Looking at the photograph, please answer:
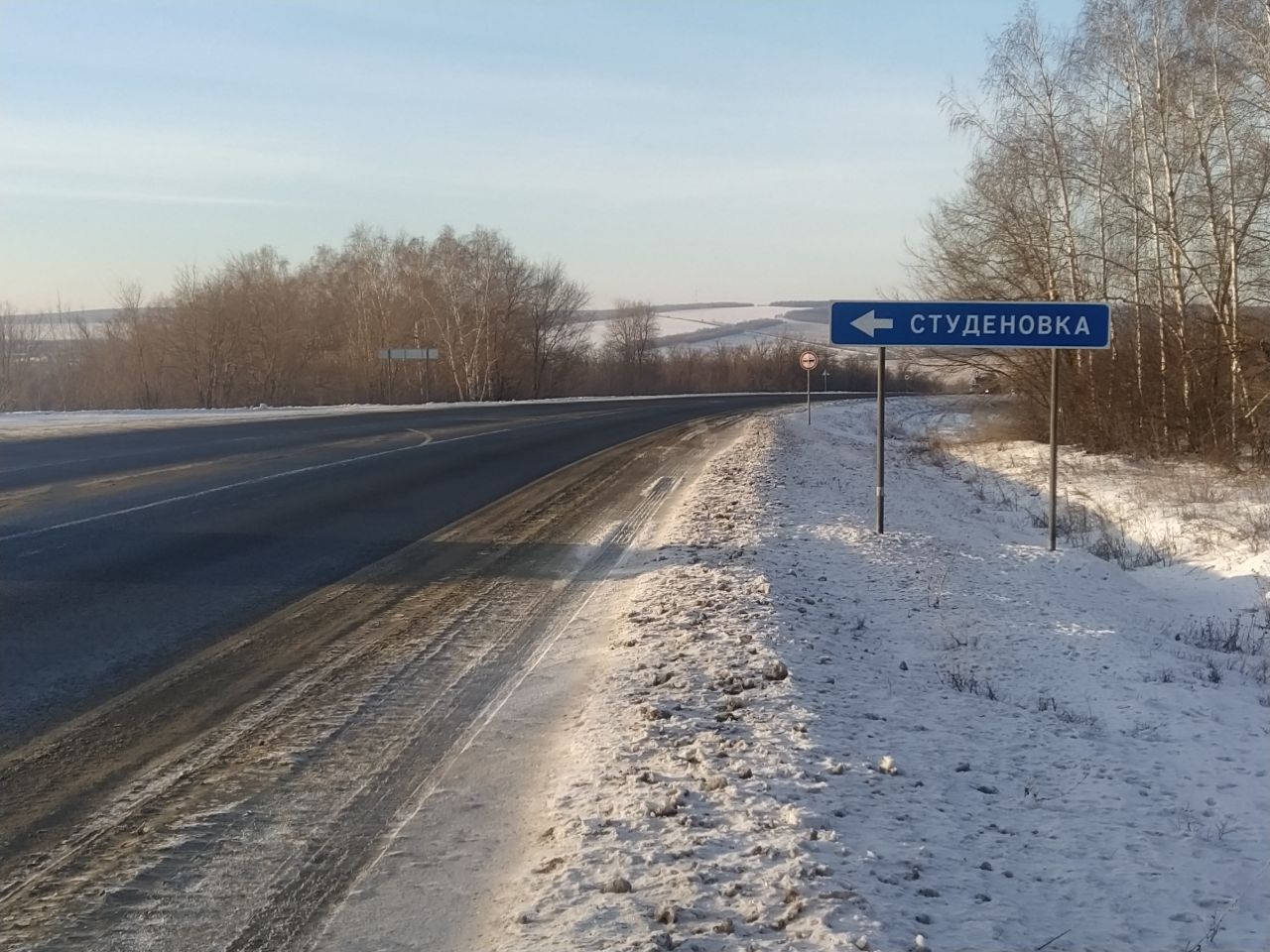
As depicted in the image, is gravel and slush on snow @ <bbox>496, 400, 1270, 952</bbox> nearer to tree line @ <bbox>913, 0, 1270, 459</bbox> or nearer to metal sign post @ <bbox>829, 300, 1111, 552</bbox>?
metal sign post @ <bbox>829, 300, 1111, 552</bbox>

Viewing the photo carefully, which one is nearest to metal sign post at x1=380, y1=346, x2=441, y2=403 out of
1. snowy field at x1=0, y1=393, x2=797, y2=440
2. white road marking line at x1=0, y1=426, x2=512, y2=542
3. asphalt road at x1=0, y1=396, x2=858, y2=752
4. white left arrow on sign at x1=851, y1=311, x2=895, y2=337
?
snowy field at x1=0, y1=393, x2=797, y2=440

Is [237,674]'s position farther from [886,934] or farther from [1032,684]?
[1032,684]

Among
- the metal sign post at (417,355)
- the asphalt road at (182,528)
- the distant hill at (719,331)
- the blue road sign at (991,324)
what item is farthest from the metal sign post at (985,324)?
the distant hill at (719,331)

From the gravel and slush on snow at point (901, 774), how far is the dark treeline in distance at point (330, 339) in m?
52.8

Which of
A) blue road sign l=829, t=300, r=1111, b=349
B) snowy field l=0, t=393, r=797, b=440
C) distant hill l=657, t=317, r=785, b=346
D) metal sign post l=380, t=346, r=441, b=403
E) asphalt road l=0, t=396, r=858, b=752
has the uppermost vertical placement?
distant hill l=657, t=317, r=785, b=346

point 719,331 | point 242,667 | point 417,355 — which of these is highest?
point 719,331

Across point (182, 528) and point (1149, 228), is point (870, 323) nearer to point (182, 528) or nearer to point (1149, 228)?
point (182, 528)

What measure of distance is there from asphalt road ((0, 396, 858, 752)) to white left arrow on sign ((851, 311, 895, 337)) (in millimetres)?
5527

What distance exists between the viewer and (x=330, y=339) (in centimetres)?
7400

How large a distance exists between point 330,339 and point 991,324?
2667 inches

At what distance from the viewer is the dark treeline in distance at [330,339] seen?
62.7 meters

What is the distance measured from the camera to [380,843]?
4.32 metres

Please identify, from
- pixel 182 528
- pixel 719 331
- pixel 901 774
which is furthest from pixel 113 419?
pixel 719 331

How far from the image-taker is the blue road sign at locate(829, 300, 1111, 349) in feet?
38.1
